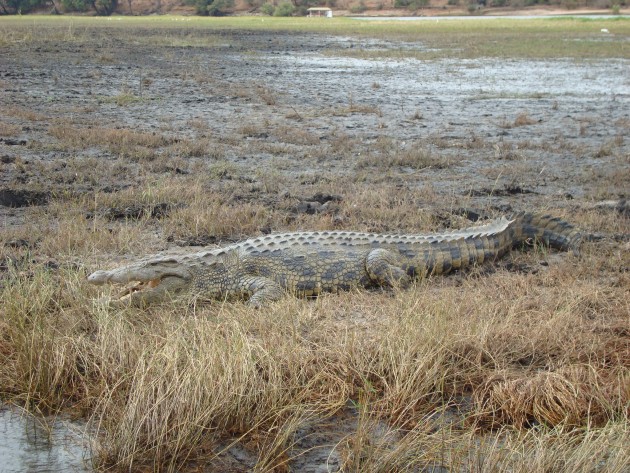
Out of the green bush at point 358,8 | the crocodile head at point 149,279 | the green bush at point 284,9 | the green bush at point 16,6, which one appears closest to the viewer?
the crocodile head at point 149,279

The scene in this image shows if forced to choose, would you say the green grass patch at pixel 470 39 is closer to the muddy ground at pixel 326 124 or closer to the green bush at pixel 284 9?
the muddy ground at pixel 326 124

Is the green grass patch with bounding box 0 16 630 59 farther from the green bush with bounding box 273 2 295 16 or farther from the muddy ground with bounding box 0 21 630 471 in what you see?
the green bush with bounding box 273 2 295 16

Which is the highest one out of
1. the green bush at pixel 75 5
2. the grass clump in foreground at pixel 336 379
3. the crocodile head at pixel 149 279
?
the green bush at pixel 75 5

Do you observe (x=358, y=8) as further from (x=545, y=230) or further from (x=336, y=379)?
(x=336, y=379)

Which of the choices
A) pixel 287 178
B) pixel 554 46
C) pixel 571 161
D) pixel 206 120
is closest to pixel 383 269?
pixel 287 178

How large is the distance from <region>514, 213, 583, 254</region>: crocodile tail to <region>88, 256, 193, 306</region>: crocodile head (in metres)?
2.81

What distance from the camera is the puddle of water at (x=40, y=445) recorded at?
3.53 metres

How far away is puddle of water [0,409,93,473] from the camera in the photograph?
3.53m

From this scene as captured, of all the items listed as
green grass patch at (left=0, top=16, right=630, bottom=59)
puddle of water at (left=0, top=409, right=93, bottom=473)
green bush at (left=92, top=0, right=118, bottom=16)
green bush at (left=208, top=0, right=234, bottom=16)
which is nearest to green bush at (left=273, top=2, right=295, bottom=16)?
green bush at (left=208, top=0, right=234, bottom=16)

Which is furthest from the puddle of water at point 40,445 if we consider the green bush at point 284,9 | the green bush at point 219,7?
the green bush at point 219,7

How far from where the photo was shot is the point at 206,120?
39.9ft

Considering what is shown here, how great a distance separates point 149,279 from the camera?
5242mm

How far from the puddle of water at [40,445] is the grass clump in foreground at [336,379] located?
0.32ft

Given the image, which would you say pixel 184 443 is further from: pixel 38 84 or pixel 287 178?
pixel 38 84
